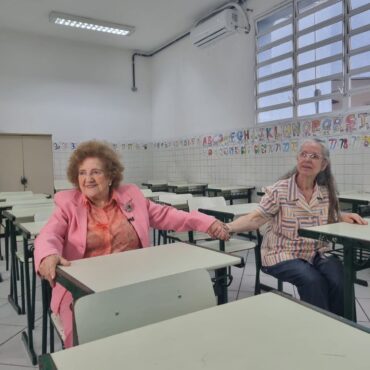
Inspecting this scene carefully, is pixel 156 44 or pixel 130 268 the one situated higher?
pixel 156 44

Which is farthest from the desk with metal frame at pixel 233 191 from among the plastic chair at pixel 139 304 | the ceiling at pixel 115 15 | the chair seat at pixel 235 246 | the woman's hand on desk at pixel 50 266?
the plastic chair at pixel 139 304

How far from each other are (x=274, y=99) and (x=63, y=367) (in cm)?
482

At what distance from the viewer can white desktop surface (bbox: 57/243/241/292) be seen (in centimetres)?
136

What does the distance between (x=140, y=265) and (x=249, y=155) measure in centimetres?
409

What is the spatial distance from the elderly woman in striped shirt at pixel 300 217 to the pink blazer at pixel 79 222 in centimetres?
31

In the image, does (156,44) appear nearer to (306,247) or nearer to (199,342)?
(306,247)

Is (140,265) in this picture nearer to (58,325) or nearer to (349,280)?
(58,325)

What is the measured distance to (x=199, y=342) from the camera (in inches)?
34.5

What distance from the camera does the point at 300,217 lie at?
7.28 ft

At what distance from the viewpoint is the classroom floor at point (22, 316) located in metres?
2.18

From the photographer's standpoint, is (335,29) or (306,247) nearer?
(306,247)

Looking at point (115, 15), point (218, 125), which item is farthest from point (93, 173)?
point (115, 15)

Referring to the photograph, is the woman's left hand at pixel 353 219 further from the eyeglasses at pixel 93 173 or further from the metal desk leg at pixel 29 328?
the metal desk leg at pixel 29 328

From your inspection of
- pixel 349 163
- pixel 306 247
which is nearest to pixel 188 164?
pixel 349 163
